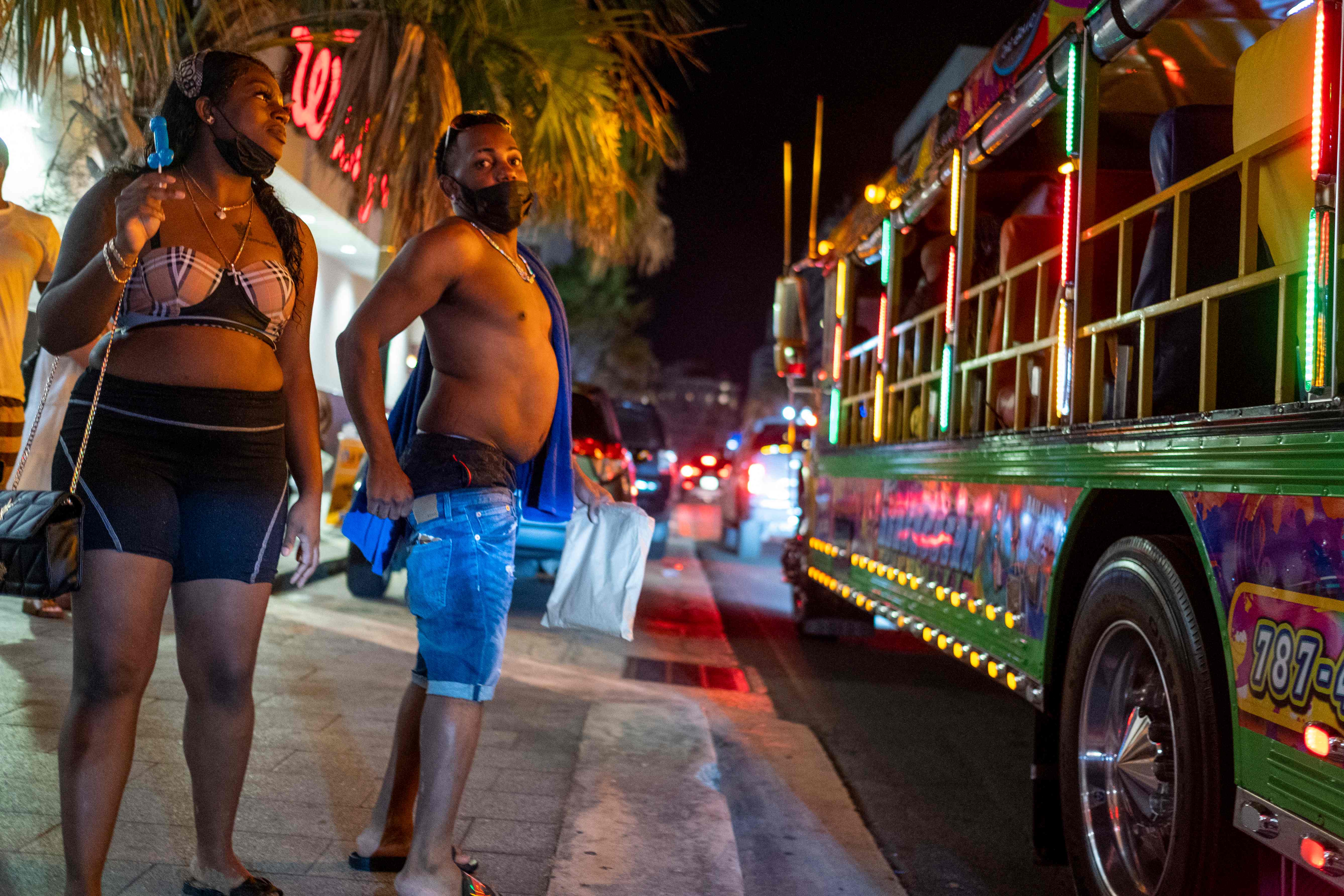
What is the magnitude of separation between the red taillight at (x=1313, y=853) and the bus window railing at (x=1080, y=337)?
95 cm

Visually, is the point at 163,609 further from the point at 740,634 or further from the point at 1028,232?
the point at 740,634

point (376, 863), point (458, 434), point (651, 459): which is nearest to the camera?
point (458, 434)

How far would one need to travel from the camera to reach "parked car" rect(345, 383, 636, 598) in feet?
29.5

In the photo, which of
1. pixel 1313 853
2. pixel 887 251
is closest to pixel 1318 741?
pixel 1313 853

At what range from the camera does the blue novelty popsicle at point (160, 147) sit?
2.54 metres

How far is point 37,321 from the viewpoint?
2.50 metres

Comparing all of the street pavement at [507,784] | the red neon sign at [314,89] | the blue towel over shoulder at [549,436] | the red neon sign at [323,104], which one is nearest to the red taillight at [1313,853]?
the street pavement at [507,784]

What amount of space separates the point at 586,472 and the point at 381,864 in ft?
17.9

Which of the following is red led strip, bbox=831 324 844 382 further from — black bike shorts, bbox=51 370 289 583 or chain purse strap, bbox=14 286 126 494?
chain purse strap, bbox=14 286 126 494

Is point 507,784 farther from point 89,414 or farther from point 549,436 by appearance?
point 89,414

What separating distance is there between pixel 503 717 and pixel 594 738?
0.48 m

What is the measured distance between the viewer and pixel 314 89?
32.4 feet

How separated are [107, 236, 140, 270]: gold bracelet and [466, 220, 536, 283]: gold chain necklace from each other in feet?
2.67

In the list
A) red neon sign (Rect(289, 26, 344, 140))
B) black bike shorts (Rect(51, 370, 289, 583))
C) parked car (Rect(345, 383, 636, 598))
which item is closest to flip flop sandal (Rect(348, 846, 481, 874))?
black bike shorts (Rect(51, 370, 289, 583))
